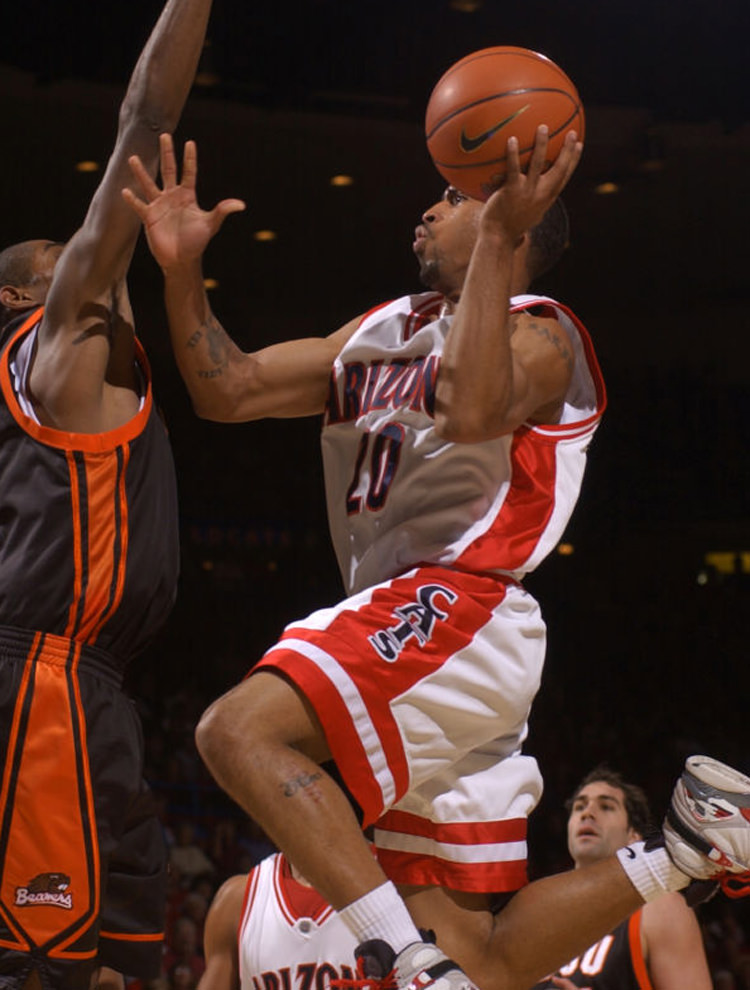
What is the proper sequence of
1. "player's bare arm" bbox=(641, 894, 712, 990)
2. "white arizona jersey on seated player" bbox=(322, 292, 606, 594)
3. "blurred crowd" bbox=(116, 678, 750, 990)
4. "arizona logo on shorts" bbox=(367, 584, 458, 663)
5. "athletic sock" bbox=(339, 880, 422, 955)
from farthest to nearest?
"blurred crowd" bbox=(116, 678, 750, 990), "player's bare arm" bbox=(641, 894, 712, 990), "white arizona jersey on seated player" bbox=(322, 292, 606, 594), "arizona logo on shorts" bbox=(367, 584, 458, 663), "athletic sock" bbox=(339, 880, 422, 955)

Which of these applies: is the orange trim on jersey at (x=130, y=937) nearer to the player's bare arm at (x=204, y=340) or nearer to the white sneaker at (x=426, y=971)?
the white sneaker at (x=426, y=971)

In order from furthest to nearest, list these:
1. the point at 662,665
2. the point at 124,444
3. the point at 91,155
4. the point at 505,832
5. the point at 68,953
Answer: the point at 662,665, the point at 91,155, the point at 505,832, the point at 124,444, the point at 68,953

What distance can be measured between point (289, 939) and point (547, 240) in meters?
2.11

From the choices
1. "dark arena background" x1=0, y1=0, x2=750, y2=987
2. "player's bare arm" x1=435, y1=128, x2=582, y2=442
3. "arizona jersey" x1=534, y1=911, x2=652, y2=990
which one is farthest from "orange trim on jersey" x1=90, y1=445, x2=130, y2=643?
"dark arena background" x1=0, y1=0, x2=750, y2=987

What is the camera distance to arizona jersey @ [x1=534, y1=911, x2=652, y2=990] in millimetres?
4828

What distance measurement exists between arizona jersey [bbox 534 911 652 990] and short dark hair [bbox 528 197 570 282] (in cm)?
259

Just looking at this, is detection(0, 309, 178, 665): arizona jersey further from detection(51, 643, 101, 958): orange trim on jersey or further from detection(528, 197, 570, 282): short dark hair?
detection(528, 197, 570, 282): short dark hair

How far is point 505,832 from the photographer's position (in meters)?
3.11

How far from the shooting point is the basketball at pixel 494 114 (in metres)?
3.00

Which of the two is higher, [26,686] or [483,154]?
[483,154]

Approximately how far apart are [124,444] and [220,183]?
31.5 ft

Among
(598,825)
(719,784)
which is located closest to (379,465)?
(719,784)

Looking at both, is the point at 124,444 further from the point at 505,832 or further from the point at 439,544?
the point at 505,832

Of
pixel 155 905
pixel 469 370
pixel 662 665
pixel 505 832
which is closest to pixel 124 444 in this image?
pixel 469 370
